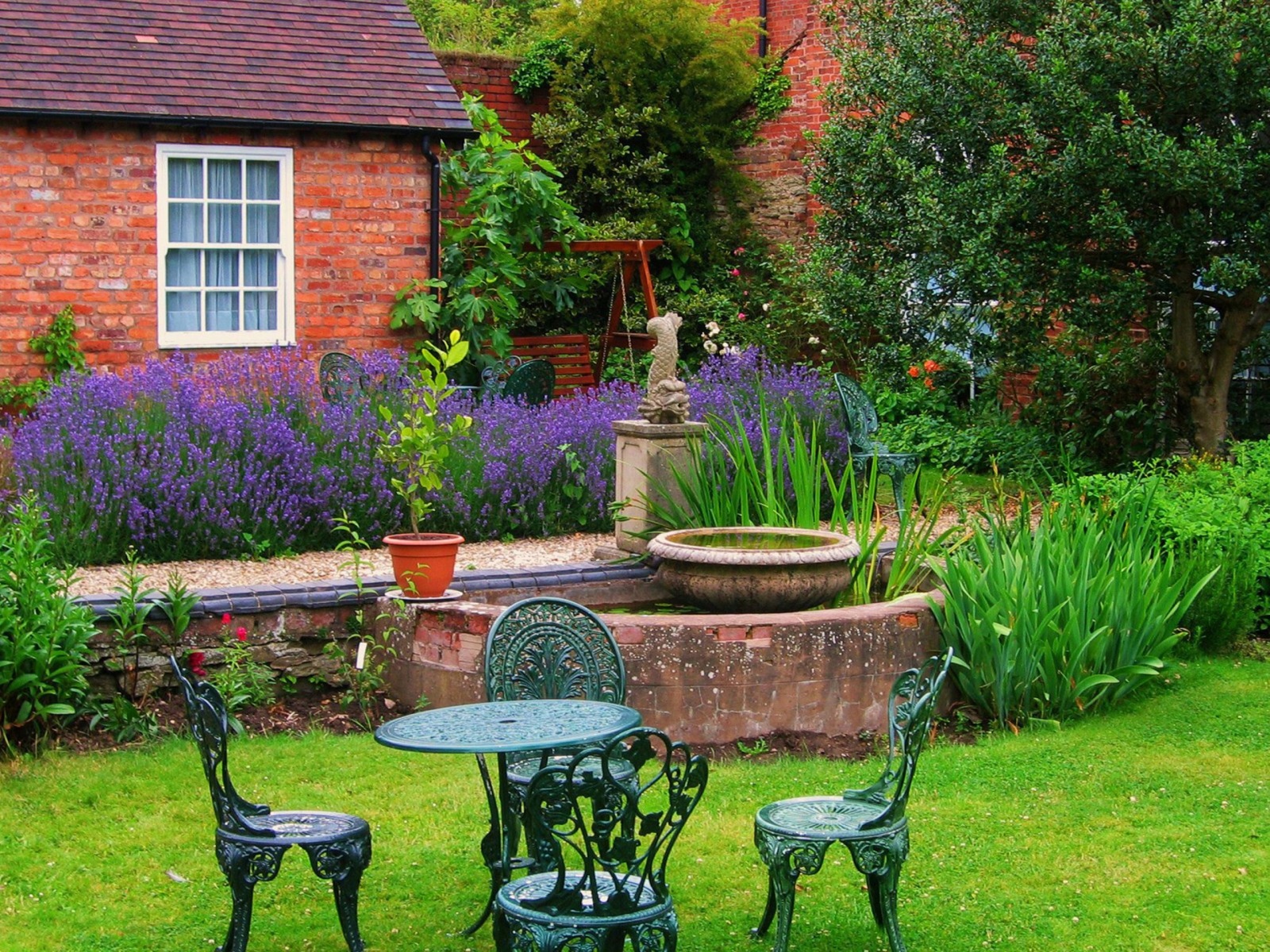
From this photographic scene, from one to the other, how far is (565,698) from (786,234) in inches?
452

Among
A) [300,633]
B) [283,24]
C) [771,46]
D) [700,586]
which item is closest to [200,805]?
[300,633]

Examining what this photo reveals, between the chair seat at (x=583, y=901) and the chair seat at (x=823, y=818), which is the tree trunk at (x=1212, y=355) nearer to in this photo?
the chair seat at (x=823, y=818)

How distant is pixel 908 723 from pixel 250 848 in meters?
1.81

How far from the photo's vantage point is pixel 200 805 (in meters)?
5.58

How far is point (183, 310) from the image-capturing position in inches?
513

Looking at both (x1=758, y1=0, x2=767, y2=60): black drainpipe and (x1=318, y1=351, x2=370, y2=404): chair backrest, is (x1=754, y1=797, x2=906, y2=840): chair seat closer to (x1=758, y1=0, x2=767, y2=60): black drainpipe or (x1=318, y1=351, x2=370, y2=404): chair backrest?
(x1=318, y1=351, x2=370, y2=404): chair backrest

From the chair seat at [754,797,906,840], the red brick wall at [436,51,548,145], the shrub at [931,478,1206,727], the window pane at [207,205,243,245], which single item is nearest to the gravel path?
the shrub at [931,478,1206,727]

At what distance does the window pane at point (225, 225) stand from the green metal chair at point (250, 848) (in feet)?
31.5

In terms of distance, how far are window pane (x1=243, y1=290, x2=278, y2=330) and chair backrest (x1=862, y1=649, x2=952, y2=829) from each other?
32.0 feet

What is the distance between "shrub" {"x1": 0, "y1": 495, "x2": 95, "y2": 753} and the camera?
233 inches

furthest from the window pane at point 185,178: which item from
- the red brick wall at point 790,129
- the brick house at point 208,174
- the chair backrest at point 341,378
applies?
the red brick wall at point 790,129

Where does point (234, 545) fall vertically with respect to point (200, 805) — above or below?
above

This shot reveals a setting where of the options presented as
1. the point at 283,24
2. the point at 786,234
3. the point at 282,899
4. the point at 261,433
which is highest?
the point at 283,24

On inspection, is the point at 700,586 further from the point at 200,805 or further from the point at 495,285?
the point at 495,285
